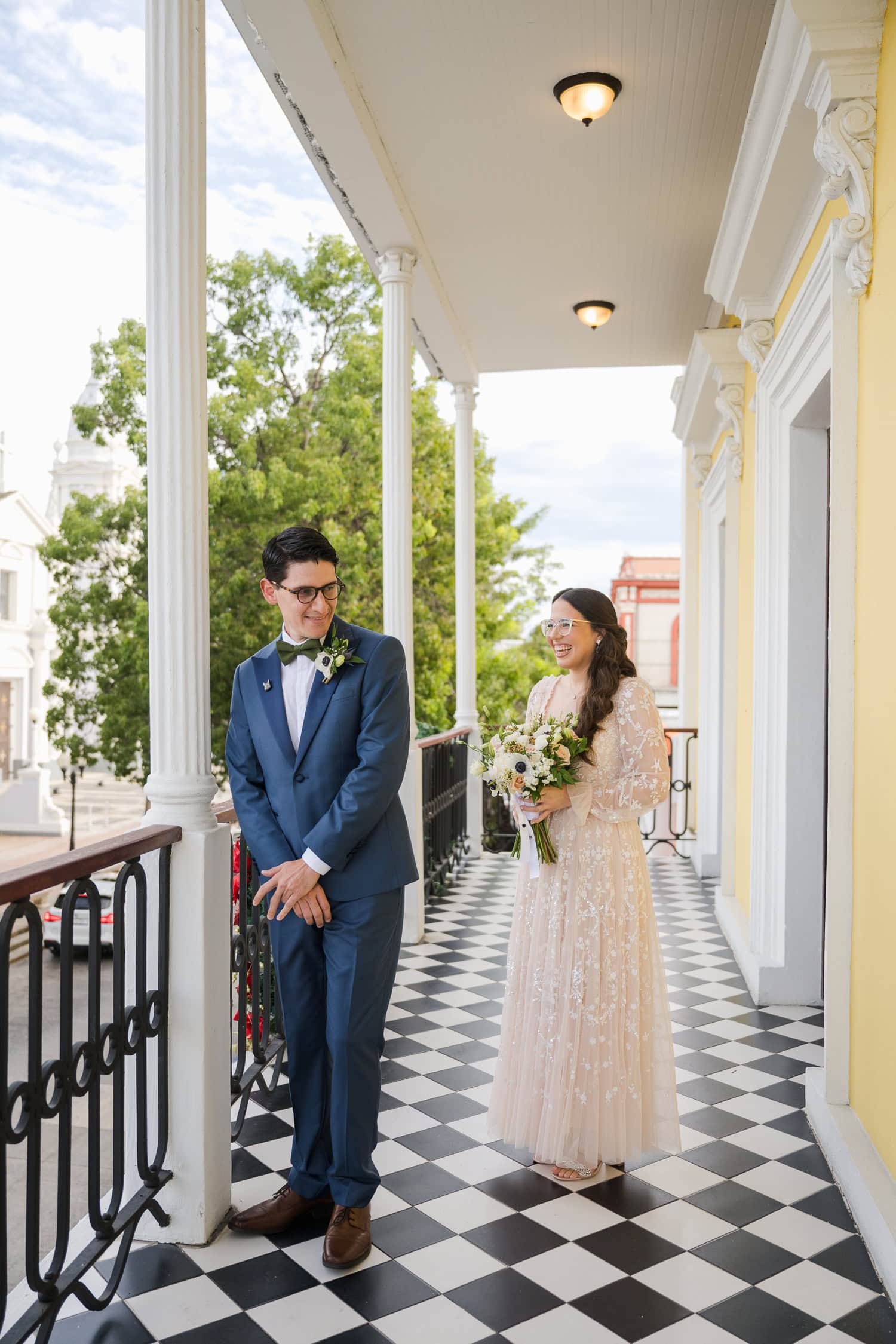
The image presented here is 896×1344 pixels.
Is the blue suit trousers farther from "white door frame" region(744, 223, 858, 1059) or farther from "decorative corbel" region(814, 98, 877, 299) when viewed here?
"decorative corbel" region(814, 98, 877, 299)

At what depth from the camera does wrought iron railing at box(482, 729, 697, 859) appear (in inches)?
350

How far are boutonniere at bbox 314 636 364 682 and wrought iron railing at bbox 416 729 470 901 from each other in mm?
3687

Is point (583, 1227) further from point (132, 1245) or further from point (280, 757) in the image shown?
point (280, 757)

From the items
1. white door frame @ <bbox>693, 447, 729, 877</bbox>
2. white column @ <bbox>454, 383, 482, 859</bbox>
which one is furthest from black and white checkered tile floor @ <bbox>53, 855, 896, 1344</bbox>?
white column @ <bbox>454, 383, 482, 859</bbox>

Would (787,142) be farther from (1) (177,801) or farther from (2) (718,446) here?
(2) (718,446)

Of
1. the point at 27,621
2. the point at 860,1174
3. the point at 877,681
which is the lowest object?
the point at 860,1174

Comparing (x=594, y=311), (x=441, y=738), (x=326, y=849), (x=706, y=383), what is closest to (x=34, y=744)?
(x=441, y=738)

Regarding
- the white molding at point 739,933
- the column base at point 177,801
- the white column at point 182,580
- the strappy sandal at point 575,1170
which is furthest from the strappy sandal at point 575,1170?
the white molding at point 739,933

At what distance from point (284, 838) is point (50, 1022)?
35.5ft

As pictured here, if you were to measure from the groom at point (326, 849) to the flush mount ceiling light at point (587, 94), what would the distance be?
111 inches

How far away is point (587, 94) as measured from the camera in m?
4.33

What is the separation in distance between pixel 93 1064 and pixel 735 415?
16.4 ft

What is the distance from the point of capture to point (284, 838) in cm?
264

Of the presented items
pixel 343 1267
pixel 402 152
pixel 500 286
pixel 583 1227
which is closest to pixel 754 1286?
pixel 583 1227
